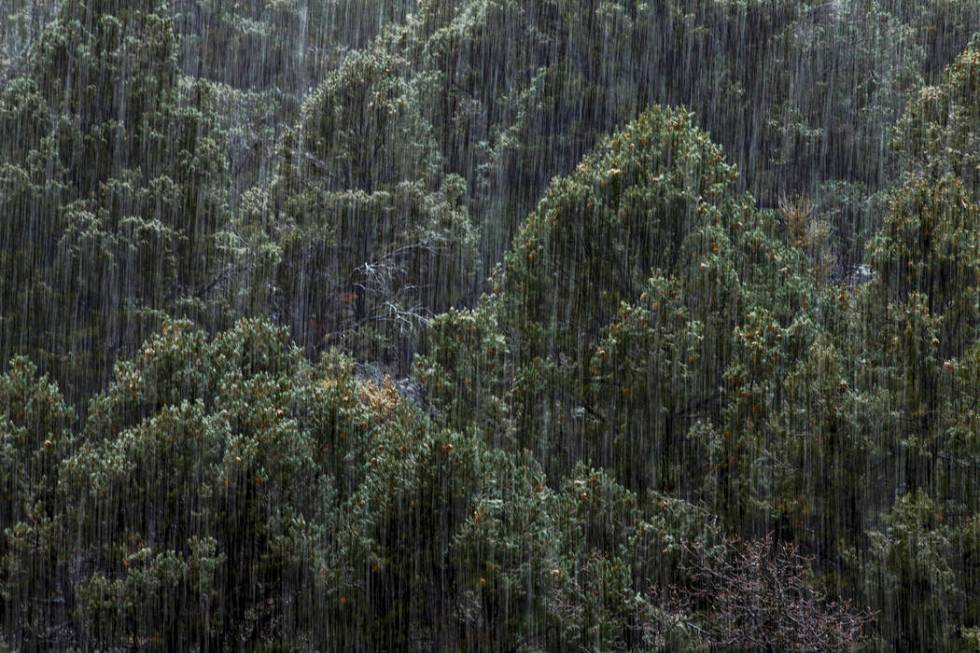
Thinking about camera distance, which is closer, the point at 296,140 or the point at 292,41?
the point at 296,140

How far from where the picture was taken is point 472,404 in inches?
609

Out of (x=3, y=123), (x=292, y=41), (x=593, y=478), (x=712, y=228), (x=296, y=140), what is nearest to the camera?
(x=593, y=478)

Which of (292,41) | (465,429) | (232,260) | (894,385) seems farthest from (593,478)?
(292,41)

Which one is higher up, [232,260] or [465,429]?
[232,260]

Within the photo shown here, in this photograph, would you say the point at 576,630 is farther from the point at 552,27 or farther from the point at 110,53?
the point at 552,27

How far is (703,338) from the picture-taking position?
14.9 m

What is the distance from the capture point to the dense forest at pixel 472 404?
12.8 metres

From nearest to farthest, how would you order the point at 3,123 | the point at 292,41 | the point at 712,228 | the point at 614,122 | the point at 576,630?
the point at 576,630, the point at 712,228, the point at 3,123, the point at 614,122, the point at 292,41

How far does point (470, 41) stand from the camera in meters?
27.7

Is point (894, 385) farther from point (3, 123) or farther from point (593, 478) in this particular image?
point (3, 123)

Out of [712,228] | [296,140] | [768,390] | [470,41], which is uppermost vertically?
[470,41]

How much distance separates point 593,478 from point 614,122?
1410cm

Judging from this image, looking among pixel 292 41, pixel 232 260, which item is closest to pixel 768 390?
pixel 232 260

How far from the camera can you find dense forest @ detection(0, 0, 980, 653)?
12766mm
